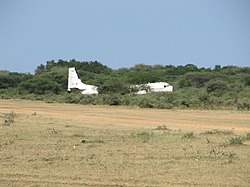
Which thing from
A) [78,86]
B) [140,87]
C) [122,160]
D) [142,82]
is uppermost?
[142,82]

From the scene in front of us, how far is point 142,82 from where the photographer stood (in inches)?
2753

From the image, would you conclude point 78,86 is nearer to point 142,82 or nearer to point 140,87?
point 140,87

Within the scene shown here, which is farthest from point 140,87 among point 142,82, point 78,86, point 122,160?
point 122,160

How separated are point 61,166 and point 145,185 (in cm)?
235

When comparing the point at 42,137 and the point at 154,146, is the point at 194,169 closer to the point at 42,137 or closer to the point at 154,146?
the point at 154,146

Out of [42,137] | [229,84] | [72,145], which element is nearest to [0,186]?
[72,145]

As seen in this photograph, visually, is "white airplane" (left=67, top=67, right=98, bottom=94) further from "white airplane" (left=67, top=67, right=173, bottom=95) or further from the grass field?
the grass field

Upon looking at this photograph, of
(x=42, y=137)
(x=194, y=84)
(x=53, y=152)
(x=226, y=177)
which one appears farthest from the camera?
(x=194, y=84)

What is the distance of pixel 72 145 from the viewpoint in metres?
13.1

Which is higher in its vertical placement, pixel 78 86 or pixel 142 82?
pixel 142 82

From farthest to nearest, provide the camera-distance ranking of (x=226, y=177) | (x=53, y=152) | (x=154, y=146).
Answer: (x=154, y=146), (x=53, y=152), (x=226, y=177)

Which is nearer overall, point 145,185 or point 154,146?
point 145,185

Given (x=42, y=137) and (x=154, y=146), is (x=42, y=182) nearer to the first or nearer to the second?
(x=154, y=146)

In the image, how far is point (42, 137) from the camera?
15.0m
